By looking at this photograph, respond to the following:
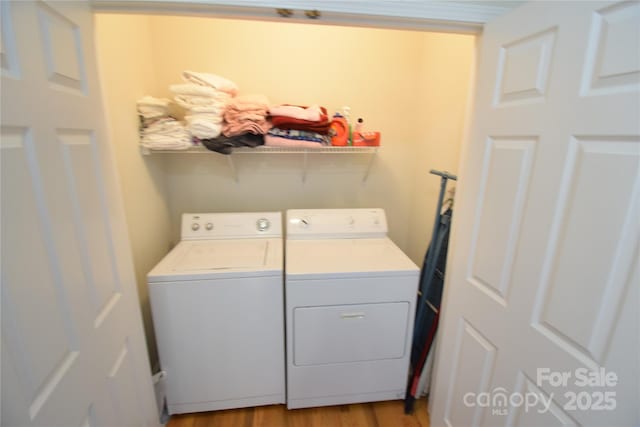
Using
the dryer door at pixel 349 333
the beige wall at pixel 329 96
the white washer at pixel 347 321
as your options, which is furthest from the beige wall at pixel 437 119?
the dryer door at pixel 349 333

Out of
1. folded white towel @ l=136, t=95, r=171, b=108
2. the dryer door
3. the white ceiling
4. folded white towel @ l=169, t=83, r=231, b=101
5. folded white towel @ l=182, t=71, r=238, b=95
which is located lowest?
the dryer door

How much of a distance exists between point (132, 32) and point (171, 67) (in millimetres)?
313

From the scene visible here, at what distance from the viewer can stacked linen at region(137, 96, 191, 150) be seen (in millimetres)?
1633

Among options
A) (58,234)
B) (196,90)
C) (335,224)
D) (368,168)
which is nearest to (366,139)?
(368,168)

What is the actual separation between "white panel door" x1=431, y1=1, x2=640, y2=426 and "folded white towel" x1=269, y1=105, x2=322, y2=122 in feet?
2.96

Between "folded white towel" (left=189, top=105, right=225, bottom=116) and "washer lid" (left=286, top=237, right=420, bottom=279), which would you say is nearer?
"washer lid" (left=286, top=237, right=420, bottom=279)

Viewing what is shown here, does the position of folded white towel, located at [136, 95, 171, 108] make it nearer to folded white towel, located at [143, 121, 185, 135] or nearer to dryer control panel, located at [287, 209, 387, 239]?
folded white towel, located at [143, 121, 185, 135]

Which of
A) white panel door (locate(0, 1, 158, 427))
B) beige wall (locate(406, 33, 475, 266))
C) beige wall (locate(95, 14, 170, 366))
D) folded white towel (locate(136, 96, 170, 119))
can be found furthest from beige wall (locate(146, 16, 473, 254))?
white panel door (locate(0, 1, 158, 427))

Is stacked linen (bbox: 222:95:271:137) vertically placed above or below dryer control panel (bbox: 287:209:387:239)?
above

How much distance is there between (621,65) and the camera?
0.67 m

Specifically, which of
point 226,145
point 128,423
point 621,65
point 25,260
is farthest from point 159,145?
point 621,65

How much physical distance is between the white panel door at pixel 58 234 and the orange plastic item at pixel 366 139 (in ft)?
4.49

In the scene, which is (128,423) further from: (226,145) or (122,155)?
(226,145)

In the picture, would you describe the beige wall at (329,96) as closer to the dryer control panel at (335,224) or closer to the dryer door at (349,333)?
the dryer control panel at (335,224)
